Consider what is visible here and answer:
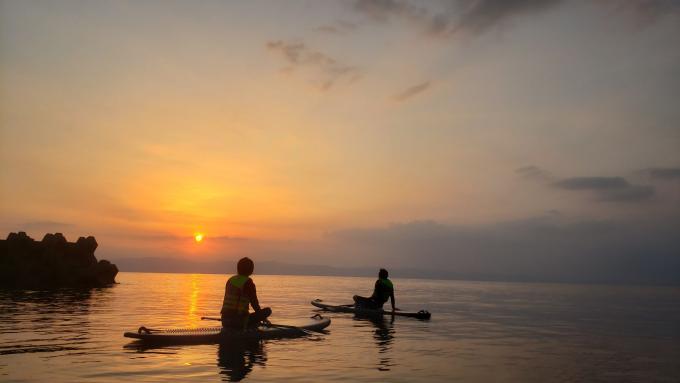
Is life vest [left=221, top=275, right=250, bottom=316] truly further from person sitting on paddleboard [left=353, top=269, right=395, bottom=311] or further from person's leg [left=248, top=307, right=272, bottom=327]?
person sitting on paddleboard [left=353, top=269, right=395, bottom=311]

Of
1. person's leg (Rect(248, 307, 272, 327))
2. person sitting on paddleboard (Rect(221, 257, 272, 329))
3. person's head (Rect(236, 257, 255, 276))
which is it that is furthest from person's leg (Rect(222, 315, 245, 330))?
person's head (Rect(236, 257, 255, 276))

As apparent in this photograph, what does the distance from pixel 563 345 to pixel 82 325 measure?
892 inches

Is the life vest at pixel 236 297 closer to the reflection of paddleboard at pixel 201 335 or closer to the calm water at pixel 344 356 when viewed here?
the reflection of paddleboard at pixel 201 335

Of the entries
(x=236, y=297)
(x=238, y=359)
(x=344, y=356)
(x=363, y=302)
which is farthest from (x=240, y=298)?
(x=363, y=302)

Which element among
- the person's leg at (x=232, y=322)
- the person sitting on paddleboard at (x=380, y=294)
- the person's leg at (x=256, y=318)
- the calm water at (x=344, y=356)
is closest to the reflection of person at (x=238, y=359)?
the calm water at (x=344, y=356)

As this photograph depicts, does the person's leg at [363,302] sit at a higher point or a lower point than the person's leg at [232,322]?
lower

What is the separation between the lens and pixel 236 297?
18250mm

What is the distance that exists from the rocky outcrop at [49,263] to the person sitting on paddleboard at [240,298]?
75606 millimetres

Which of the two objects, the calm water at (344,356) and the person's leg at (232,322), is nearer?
the calm water at (344,356)

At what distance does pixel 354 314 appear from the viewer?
115ft

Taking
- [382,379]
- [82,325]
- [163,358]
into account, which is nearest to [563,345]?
[382,379]

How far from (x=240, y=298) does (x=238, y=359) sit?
2858 mm

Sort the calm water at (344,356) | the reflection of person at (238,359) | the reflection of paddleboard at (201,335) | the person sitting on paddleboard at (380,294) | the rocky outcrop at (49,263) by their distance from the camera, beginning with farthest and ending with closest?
1. the rocky outcrop at (49,263)
2. the person sitting on paddleboard at (380,294)
3. the reflection of paddleboard at (201,335)
4. the calm water at (344,356)
5. the reflection of person at (238,359)

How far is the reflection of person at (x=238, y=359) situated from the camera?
13664 mm
